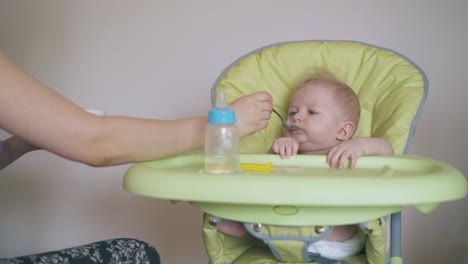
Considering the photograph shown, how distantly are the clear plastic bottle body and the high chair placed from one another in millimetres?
31

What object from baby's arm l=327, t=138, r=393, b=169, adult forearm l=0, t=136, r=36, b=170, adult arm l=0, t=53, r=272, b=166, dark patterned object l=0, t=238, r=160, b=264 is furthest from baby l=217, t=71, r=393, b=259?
adult forearm l=0, t=136, r=36, b=170

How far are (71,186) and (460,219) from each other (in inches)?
58.3

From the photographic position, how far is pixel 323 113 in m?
1.25

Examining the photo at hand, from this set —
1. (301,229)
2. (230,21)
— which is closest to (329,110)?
(301,229)

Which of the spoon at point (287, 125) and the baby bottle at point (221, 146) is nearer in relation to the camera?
the baby bottle at point (221, 146)

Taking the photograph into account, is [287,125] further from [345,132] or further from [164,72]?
[164,72]

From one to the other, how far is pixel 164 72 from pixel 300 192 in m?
1.28

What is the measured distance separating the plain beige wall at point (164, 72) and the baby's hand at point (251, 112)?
0.89 metres

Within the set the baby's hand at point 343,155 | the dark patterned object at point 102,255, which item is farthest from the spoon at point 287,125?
the dark patterned object at point 102,255

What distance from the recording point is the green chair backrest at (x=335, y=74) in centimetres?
122

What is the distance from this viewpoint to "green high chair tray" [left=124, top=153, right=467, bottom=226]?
722 millimetres

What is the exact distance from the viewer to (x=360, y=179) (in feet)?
2.41

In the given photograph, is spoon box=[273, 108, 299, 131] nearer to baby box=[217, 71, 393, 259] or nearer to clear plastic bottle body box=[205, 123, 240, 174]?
baby box=[217, 71, 393, 259]

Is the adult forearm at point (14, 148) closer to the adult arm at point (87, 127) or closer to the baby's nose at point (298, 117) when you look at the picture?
the adult arm at point (87, 127)
